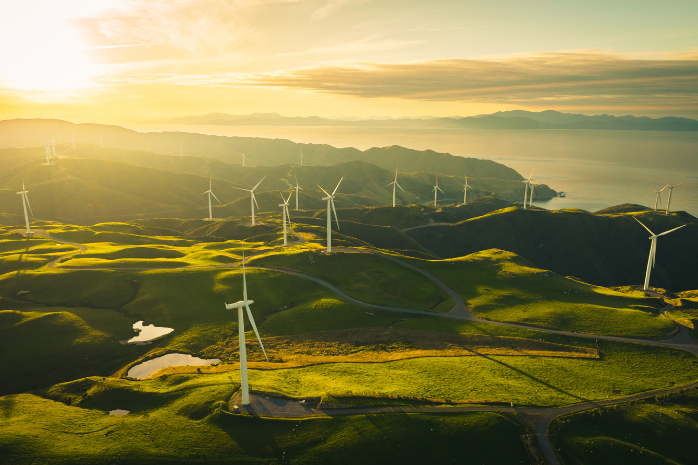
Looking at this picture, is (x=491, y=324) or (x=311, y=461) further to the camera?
(x=491, y=324)

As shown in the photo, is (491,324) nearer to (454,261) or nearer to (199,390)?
(454,261)

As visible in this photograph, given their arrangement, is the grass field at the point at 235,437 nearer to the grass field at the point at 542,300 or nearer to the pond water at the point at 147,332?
the pond water at the point at 147,332

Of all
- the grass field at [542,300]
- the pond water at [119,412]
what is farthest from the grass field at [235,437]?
the grass field at [542,300]

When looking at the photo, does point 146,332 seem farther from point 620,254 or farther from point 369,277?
point 620,254

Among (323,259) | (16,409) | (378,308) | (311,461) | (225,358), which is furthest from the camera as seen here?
(323,259)

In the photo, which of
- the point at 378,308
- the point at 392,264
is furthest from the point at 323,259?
the point at 378,308

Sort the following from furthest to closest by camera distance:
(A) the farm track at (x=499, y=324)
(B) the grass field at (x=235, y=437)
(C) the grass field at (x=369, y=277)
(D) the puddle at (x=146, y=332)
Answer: (C) the grass field at (x=369, y=277)
(D) the puddle at (x=146, y=332)
(A) the farm track at (x=499, y=324)
(B) the grass field at (x=235, y=437)
